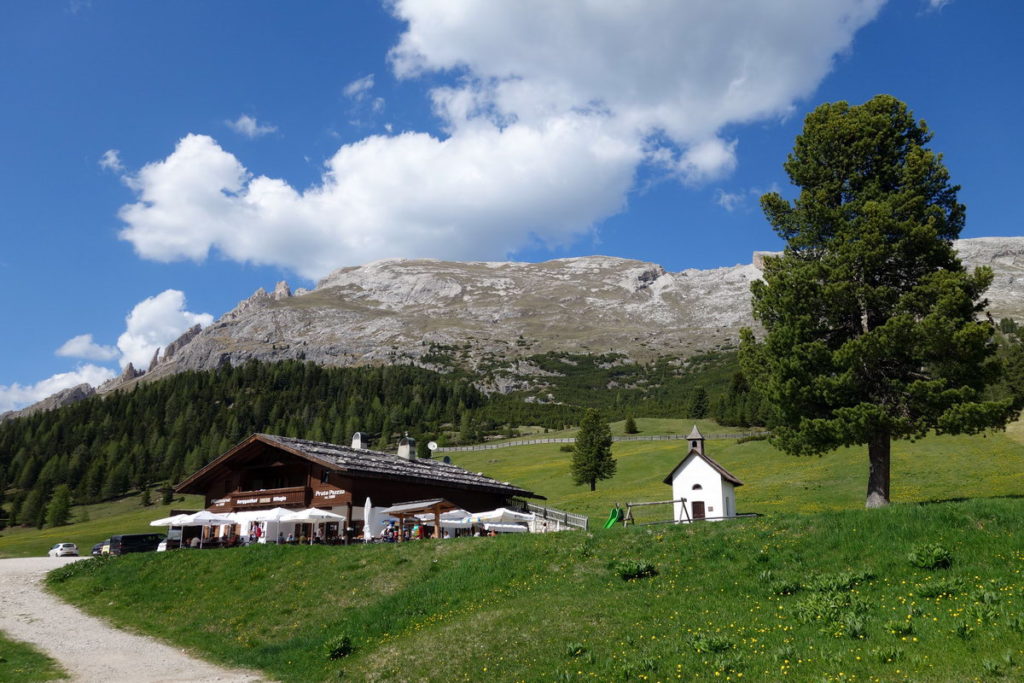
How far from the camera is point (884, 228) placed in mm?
26297

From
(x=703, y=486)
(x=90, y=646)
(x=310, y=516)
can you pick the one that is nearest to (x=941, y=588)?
(x=90, y=646)

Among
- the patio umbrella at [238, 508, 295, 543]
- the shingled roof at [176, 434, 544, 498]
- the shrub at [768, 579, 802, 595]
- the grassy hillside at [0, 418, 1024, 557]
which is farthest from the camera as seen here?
the grassy hillside at [0, 418, 1024, 557]

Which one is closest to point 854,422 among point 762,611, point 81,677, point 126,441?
point 762,611

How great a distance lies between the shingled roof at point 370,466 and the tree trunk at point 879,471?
22783 millimetres

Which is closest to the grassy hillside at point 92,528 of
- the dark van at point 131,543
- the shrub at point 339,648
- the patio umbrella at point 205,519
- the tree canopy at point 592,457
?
the dark van at point 131,543

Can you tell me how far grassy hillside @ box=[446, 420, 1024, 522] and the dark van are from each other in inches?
1187

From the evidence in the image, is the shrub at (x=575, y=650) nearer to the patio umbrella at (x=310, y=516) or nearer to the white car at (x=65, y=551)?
the patio umbrella at (x=310, y=516)

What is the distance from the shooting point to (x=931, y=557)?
51.4ft

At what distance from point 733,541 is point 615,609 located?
544 centimetres

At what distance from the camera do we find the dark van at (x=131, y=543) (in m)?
43.8

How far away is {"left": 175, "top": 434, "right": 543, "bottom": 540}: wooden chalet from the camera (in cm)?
3706

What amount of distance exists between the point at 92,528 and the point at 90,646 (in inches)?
3217

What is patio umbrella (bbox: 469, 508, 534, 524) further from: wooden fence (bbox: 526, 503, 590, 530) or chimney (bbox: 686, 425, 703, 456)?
chimney (bbox: 686, 425, 703, 456)

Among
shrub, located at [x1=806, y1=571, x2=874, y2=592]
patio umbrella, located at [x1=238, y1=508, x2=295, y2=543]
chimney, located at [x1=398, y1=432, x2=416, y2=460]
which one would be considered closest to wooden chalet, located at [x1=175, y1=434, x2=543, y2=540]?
patio umbrella, located at [x1=238, y1=508, x2=295, y2=543]
